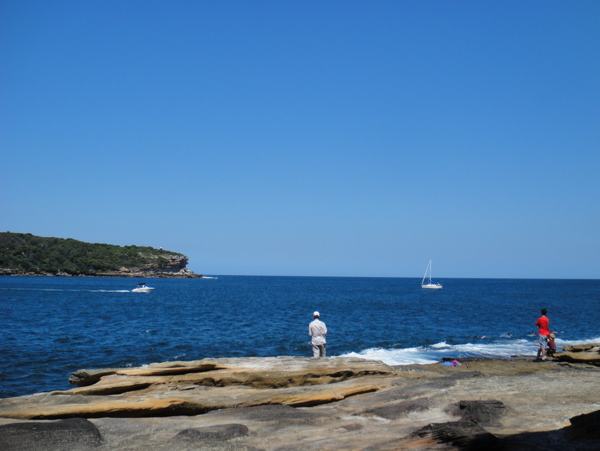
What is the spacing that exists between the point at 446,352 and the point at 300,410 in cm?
2301

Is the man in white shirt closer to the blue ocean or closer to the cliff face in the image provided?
the blue ocean

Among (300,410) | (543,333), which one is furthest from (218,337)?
(300,410)

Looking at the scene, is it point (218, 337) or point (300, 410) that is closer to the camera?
point (300, 410)

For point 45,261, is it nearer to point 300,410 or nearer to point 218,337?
point 218,337

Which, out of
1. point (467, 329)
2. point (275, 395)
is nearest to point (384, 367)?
point (275, 395)

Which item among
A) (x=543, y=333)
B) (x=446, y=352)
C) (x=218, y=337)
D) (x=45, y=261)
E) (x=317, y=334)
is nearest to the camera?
(x=317, y=334)

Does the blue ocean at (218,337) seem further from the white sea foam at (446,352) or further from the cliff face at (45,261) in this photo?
the cliff face at (45,261)

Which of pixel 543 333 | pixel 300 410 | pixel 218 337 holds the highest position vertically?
pixel 543 333

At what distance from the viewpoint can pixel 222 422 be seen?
32.0 feet

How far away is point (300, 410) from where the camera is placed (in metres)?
10.7

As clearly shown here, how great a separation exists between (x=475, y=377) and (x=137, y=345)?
24.2 m

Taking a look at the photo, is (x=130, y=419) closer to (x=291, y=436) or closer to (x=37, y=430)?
(x=37, y=430)

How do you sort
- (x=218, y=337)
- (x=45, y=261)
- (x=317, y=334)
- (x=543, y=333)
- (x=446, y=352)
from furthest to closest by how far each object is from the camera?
(x=45, y=261)
(x=218, y=337)
(x=446, y=352)
(x=543, y=333)
(x=317, y=334)

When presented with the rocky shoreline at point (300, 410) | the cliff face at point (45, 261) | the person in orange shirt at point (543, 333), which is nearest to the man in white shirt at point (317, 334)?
the rocky shoreline at point (300, 410)
